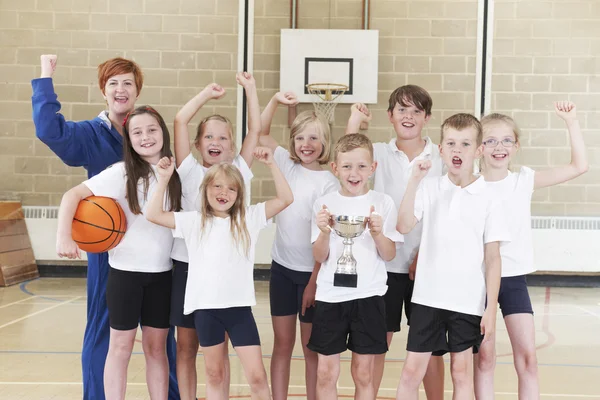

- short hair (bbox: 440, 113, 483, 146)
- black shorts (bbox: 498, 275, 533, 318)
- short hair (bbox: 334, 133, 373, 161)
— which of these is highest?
short hair (bbox: 440, 113, 483, 146)

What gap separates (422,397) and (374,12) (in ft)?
21.0

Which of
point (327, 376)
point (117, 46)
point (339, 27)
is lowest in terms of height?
point (327, 376)

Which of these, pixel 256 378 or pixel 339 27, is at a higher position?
pixel 339 27

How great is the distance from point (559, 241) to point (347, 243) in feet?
23.1

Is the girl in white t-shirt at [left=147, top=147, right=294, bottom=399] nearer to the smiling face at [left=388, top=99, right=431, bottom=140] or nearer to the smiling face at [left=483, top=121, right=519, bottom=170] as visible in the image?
the smiling face at [left=388, top=99, right=431, bottom=140]

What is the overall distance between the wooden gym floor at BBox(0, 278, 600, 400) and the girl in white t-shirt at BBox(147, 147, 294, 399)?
1151 millimetres

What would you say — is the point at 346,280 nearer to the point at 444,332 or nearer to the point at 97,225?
the point at 444,332

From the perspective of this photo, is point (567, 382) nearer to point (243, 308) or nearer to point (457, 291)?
point (457, 291)

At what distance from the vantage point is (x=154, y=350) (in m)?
3.10

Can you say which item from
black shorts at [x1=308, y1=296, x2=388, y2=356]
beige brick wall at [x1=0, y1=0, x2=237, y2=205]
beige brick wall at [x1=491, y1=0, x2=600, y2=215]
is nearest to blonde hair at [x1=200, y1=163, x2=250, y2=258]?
black shorts at [x1=308, y1=296, x2=388, y2=356]

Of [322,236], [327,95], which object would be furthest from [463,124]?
[327,95]

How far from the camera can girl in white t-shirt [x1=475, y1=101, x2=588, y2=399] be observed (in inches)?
119

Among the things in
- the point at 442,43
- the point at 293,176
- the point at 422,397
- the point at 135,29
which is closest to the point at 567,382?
the point at 422,397

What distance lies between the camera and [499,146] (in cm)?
313
